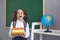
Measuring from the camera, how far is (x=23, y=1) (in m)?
3.46

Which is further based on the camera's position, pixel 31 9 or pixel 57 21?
pixel 31 9

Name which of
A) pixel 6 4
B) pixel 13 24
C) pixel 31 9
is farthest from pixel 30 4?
pixel 13 24

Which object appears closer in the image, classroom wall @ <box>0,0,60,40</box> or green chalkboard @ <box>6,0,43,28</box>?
classroom wall @ <box>0,0,60,40</box>

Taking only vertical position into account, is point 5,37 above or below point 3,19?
below

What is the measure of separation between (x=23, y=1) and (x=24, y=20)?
0.87 metres

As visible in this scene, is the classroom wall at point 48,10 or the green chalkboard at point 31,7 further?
the green chalkboard at point 31,7

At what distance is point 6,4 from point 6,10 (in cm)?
14

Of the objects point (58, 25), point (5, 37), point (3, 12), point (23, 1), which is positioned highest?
point (23, 1)


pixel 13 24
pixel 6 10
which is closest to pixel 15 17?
pixel 13 24

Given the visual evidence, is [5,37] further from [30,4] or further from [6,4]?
[30,4]

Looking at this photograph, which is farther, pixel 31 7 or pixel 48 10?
pixel 31 7

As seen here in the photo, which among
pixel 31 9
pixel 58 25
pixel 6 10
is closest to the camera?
pixel 58 25

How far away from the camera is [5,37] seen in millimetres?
3723

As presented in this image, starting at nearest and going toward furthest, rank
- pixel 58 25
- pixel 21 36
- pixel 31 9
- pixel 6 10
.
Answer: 1. pixel 21 36
2. pixel 58 25
3. pixel 31 9
4. pixel 6 10
